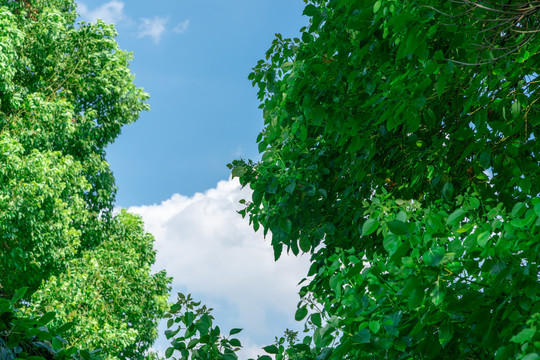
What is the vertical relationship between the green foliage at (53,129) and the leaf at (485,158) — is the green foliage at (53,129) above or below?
above

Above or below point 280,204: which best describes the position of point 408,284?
below

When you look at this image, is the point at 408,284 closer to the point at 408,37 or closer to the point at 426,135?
the point at 408,37

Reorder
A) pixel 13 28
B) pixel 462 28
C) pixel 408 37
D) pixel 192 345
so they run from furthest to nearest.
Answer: pixel 13 28
pixel 192 345
pixel 462 28
pixel 408 37

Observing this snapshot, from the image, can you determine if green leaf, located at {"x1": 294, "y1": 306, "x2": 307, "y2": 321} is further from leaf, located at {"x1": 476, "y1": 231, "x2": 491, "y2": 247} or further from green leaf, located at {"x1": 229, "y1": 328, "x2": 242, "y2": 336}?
leaf, located at {"x1": 476, "y1": 231, "x2": 491, "y2": 247}

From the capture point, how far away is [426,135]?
21.1 feet

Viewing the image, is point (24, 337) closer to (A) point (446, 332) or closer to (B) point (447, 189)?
(A) point (446, 332)

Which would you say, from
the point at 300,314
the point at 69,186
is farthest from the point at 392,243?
the point at 69,186

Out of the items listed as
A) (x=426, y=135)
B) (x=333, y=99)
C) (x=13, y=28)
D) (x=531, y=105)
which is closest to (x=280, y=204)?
(x=333, y=99)

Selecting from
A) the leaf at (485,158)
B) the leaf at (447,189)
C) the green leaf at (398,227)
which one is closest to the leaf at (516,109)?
the leaf at (485,158)

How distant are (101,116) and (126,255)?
563 centimetres

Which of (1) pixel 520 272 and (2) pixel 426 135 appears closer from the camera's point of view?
(1) pixel 520 272

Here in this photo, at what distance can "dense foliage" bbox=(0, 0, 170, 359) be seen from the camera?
15758 mm

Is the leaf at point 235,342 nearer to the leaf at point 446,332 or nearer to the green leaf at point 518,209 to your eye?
the leaf at point 446,332

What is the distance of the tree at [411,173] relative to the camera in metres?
3.14
